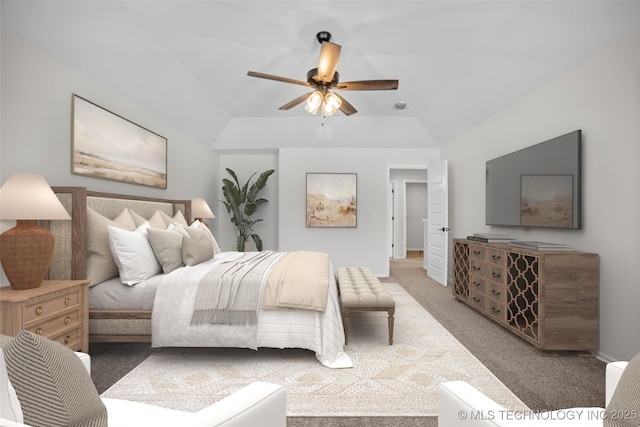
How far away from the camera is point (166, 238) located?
2.69 metres

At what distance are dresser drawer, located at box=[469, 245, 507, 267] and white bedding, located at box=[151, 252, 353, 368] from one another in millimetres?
1829

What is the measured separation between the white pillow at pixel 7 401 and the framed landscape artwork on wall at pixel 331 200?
17.2 feet

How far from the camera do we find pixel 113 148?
3.12 m

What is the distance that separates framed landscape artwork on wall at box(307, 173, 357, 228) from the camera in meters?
5.81

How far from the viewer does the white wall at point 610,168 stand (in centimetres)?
219

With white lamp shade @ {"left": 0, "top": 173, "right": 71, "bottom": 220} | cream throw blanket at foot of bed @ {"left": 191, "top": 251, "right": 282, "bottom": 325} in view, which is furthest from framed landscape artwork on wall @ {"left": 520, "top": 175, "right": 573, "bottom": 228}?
white lamp shade @ {"left": 0, "top": 173, "right": 71, "bottom": 220}

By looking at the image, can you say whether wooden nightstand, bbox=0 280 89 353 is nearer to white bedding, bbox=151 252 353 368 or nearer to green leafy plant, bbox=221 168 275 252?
white bedding, bbox=151 252 353 368

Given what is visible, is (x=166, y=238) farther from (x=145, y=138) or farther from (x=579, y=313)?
(x=579, y=313)

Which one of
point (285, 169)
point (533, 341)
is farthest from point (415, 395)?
point (285, 169)

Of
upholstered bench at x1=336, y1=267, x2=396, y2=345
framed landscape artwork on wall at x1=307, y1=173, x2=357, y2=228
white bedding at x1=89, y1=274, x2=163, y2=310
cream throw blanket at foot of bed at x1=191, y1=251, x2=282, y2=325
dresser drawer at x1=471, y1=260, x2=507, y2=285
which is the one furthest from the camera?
framed landscape artwork on wall at x1=307, y1=173, x2=357, y2=228

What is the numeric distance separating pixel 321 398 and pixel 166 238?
1810mm

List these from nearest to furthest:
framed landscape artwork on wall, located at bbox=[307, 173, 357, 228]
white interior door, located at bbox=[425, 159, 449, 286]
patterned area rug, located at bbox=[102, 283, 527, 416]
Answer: patterned area rug, located at bbox=[102, 283, 527, 416] < white interior door, located at bbox=[425, 159, 449, 286] < framed landscape artwork on wall, located at bbox=[307, 173, 357, 228]

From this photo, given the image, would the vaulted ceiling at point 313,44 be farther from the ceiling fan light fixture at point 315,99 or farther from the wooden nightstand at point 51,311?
the wooden nightstand at point 51,311

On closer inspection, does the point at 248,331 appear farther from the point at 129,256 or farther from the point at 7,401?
the point at 7,401
